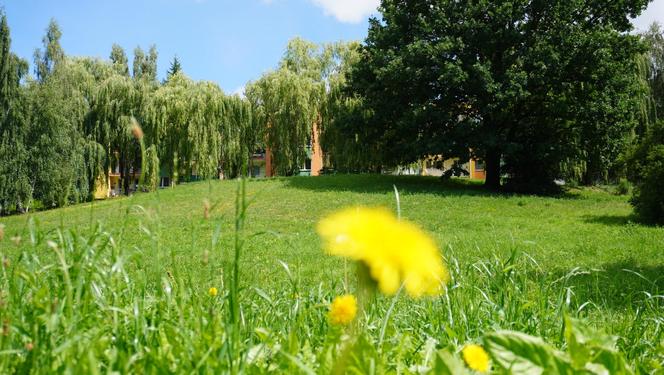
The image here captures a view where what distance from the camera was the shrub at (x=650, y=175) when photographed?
10625 millimetres

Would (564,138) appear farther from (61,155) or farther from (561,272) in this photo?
(61,155)

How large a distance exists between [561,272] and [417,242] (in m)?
5.64

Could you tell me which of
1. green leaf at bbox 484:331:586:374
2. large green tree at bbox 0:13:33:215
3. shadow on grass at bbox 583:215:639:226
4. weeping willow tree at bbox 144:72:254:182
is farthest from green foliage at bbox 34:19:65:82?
green leaf at bbox 484:331:586:374

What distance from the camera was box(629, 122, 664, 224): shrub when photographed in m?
10.6

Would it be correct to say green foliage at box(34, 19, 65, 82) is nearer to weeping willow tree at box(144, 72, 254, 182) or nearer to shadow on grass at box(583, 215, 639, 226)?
weeping willow tree at box(144, 72, 254, 182)

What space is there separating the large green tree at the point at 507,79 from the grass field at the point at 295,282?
5.84 feet

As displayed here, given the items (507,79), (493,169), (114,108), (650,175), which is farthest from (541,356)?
(114,108)

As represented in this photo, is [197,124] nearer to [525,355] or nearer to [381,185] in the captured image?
[381,185]

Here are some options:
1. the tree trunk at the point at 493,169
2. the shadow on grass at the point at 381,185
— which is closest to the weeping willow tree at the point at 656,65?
the tree trunk at the point at 493,169

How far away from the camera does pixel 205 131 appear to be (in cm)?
2344

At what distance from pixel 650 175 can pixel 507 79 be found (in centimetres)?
642

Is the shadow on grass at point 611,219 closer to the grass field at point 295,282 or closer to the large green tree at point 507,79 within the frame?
the grass field at point 295,282

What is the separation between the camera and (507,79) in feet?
53.4

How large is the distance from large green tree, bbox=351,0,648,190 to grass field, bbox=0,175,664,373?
178 centimetres
